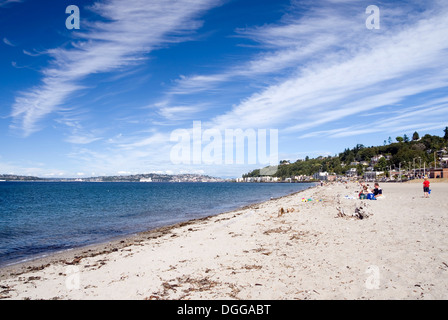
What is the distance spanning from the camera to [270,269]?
7.36 metres

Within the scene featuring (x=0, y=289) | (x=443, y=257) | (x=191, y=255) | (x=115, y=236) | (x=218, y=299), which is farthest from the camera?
(x=115, y=236)

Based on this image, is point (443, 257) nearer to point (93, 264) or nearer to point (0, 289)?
point (93, 264)

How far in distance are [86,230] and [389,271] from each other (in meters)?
19.3

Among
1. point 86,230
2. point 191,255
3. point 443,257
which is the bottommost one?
point 86,230

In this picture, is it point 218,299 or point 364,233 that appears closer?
point 218,299

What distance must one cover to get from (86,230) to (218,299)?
56.4 ft

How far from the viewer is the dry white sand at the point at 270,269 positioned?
19.6 ft

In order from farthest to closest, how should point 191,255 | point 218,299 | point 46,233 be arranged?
point 46,233 → point 191,255 → point 218,299

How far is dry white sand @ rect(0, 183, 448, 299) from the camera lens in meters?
5.96

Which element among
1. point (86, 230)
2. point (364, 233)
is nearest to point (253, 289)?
point (364, 233)
